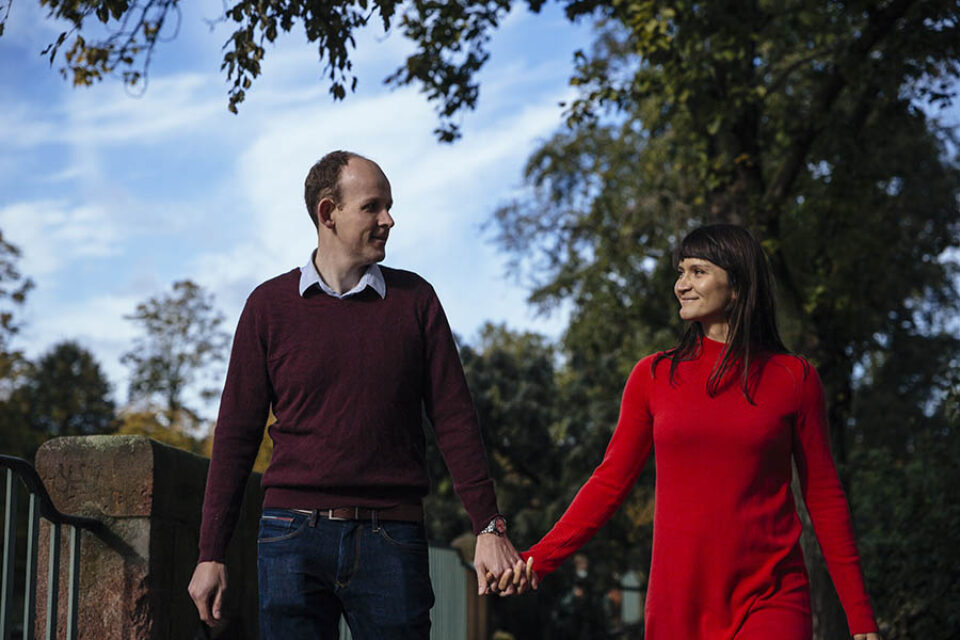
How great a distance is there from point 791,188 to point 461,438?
37.5 ft

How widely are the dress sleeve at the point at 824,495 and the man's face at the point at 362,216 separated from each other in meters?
1.40

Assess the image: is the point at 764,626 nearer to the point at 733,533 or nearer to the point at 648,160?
the point at 733,533

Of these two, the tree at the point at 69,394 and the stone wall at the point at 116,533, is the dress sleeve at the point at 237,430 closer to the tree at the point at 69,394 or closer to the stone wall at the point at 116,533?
the stone wall at the point at 116,533

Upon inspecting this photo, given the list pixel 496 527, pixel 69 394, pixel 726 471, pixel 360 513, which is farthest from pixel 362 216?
pixel 69 394

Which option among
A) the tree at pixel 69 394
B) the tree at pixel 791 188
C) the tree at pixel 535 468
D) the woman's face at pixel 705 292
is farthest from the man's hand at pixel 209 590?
the tree at pixel 69 394

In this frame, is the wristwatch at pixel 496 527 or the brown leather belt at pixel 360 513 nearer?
the brown leather belt at pixel 360 513

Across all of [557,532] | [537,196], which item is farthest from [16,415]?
[557,532]

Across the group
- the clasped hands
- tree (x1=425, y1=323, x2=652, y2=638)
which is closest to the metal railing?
the clasped hands

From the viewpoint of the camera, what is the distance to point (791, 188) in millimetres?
14320

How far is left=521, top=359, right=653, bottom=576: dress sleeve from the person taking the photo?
13.3 feet

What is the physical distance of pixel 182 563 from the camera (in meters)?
5.16

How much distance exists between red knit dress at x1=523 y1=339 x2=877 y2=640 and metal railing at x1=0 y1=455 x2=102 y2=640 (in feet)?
5.58

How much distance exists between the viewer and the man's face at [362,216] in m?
3.64

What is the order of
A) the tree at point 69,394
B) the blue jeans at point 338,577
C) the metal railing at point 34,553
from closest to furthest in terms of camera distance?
the blue jeans at point 338,577 < the metal railing at point 34,553 < the tree at point 69,394
